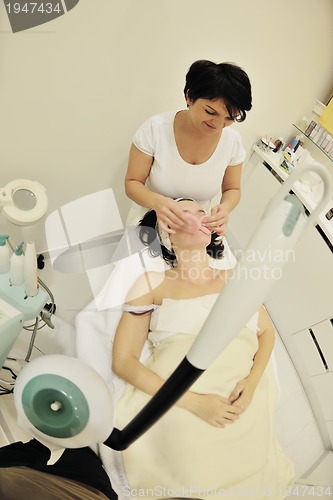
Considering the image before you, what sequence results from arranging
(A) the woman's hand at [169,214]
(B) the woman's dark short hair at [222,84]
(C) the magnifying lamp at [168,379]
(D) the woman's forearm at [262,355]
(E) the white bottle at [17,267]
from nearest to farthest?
(C) the magnifying lamp at [168,379]
(B) the woman's dark short hair at [222,84]
(E) the white bottle at [17,267]
(A) the woman's hand at [169,214]
(D) the woman's forearm at [262,355]

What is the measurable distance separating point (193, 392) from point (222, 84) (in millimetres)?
831

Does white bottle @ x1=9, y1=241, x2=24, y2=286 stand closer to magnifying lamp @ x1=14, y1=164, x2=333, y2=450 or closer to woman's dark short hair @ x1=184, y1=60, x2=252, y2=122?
magnifying lamp @ x1=14, y1=164, x2=333, y2=450

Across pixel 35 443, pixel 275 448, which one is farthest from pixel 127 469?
pixel 275 448

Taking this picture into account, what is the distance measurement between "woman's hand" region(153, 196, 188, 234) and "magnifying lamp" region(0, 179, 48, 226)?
0.34m

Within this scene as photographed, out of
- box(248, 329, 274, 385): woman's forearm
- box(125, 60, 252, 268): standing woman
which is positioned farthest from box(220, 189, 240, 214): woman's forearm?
box(248, 329, 274, 385): woman's forearm

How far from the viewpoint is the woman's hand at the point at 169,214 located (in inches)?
39.8

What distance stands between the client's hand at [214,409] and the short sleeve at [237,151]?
0.75 meters

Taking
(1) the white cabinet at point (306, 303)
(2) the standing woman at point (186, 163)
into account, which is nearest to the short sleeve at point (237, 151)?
(2) the standing woman at point (186, 163)

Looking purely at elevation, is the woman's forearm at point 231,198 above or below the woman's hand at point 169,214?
above

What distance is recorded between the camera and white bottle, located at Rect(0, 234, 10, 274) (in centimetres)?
91

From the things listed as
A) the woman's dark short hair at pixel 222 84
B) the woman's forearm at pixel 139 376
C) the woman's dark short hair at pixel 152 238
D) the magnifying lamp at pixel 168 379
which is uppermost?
the woman's dark short hair at pixel 222 84

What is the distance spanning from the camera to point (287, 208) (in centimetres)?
36

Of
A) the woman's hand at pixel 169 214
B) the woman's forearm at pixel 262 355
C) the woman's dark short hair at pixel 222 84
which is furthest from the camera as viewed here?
the woman's forearm at pixel 262 355

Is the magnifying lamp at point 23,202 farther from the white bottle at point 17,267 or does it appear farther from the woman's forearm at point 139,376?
the woman's forearm at point 139,376
